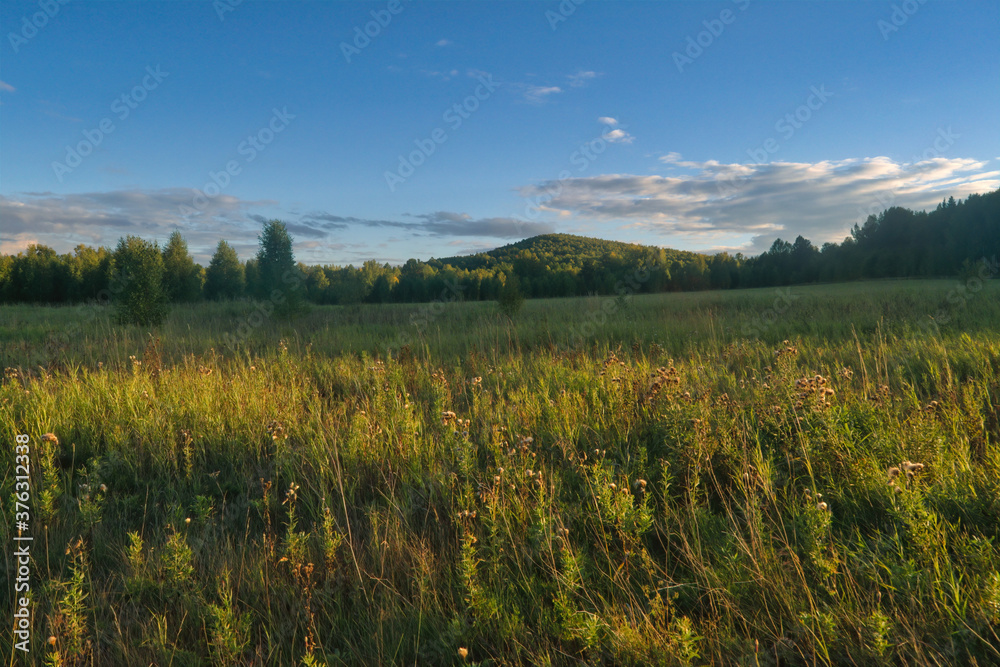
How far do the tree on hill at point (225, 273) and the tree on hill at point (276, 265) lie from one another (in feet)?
117

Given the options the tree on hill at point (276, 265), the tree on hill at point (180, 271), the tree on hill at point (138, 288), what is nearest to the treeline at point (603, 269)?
the tree on hill at point (180, 271)

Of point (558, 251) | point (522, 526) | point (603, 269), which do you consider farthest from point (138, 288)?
point (558, 251)

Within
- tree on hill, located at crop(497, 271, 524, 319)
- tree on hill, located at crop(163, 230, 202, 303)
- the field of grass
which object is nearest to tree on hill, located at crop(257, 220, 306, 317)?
tree on hill, located at crop(497, 271, 524, 319)

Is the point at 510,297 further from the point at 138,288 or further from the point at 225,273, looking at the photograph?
the point at 225,273

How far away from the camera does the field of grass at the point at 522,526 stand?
1940mm

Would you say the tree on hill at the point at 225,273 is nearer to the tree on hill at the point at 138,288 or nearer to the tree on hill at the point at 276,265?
the tree on hill at the point at 276,265

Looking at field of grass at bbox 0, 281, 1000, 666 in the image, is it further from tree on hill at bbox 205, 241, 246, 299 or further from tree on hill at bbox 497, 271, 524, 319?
tree on hill at bbox 205, 241, 246, 299


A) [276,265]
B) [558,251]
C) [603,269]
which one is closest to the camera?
[276,265]

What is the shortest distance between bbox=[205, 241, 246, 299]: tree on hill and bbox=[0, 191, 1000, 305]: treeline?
12 cm

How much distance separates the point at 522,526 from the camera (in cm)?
265

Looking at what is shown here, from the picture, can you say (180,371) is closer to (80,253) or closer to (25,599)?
(25,599)

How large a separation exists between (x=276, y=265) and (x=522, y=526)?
2274cm

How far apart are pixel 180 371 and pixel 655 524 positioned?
261 inches

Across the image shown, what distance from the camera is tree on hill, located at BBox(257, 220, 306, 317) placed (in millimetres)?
20906
